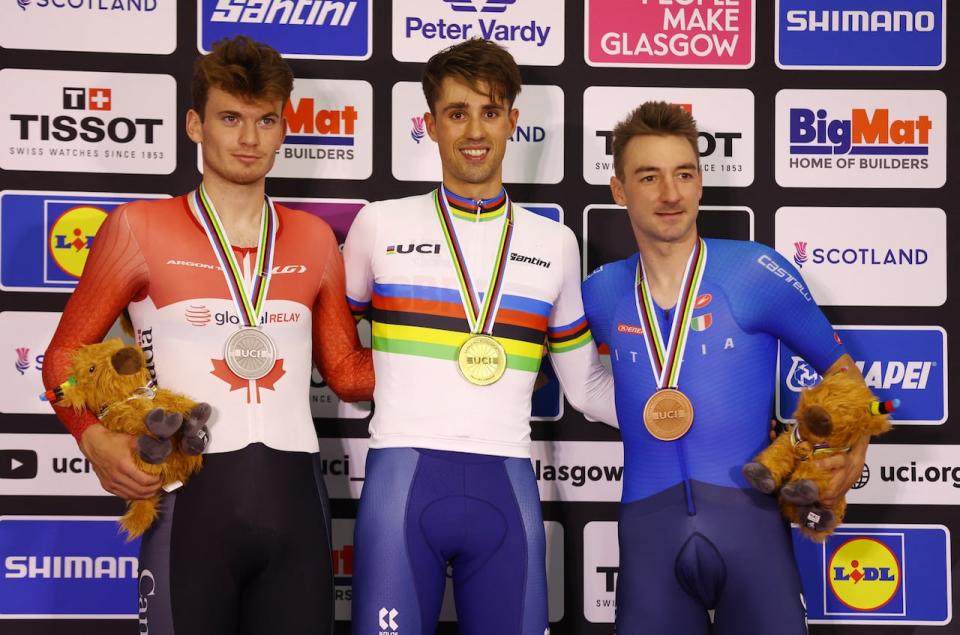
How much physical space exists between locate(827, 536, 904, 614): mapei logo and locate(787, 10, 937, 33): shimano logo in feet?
6.06

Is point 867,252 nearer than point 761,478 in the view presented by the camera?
No

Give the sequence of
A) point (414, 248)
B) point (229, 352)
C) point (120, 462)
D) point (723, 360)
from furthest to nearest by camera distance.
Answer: point (414, 248) < point (723, 360) < point (229, 352) < point (120, 462)

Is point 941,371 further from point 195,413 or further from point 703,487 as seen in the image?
point 195,413

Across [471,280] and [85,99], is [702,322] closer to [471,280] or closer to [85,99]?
[471,280]

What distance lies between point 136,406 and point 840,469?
72.1 inches

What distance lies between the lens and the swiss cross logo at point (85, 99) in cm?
324

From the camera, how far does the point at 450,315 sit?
8.60ft

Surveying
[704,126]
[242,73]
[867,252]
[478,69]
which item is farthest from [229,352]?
[867,252]

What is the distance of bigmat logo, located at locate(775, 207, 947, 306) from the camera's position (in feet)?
11.0

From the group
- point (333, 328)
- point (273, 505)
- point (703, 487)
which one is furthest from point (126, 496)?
point (703, 487)

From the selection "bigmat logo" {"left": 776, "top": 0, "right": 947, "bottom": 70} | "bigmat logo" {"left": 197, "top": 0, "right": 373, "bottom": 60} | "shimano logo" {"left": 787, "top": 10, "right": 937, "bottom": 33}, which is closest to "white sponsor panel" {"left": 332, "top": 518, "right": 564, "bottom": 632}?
"bigmat logo" {"left": 197, "top": 0, "right": 373, "bottom": 60}

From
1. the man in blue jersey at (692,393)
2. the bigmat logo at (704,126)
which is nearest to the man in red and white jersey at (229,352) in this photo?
the man in blue jersey at (692,393)

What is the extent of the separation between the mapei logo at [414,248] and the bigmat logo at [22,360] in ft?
4.36

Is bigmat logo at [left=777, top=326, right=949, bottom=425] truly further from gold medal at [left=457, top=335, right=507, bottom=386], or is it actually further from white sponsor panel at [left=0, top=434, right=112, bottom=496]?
white sponsor panel at [left=0, top=434, right=112, bottom=496]
